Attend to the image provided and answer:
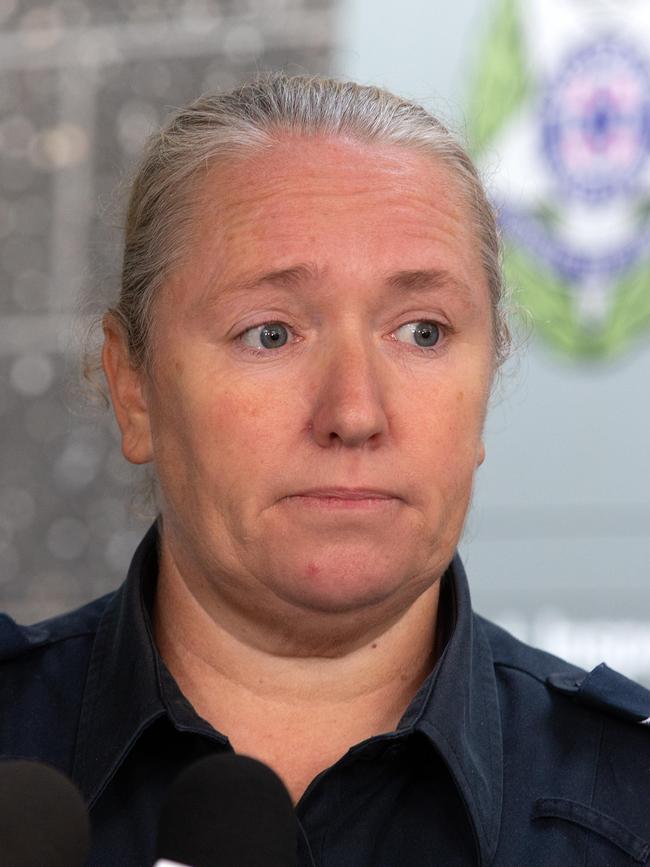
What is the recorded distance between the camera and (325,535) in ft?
3.97

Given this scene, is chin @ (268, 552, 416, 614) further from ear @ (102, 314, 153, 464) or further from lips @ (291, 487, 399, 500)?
ear @ (102, 314, 153, 464)

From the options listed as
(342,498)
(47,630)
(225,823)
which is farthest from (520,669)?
(225,823)

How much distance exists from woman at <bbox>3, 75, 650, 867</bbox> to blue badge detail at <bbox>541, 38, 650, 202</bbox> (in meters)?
0.86

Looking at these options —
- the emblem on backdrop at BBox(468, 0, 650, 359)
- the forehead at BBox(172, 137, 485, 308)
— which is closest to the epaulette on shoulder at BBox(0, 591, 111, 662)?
the forehead at BBox(172, 137, 485, 308)

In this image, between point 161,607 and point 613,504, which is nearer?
point 161,607

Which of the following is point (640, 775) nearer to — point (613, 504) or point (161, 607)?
point (161, 607)

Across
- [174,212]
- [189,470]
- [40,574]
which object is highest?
[174,212]

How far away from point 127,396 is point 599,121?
3.61 ft

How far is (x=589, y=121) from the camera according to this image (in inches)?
89.0

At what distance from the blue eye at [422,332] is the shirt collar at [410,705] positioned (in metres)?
0.24

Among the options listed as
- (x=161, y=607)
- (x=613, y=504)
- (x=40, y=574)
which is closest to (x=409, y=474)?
(x=161, y=607)

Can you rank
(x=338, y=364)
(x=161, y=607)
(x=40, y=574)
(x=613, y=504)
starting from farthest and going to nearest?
(x=40, y=574)
(x=613, y=504)
(x=161, y=607)
(x=338, y=364)

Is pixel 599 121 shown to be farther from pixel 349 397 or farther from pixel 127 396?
pixel 349 397

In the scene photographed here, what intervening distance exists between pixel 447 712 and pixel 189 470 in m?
0.31
